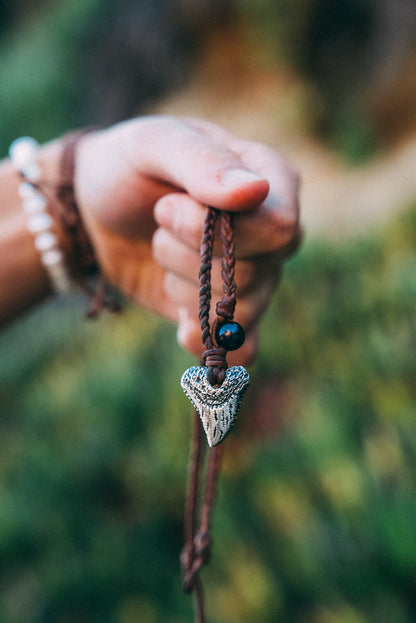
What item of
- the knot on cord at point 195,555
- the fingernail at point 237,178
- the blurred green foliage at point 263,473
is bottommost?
the blurred green foliage at point 263,473

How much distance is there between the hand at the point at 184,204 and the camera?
2.75ft

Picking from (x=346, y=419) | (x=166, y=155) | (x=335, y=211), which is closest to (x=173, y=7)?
(x=335, y=211)

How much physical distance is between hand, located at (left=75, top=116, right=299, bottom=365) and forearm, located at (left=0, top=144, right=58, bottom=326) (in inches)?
7.6

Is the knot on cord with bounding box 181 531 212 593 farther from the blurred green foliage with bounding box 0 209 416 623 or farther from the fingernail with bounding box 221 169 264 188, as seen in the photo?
the blurred green foliage with bounding box 0 209 416 623

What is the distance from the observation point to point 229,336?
76 cm

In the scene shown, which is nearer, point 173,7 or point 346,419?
point 346,419

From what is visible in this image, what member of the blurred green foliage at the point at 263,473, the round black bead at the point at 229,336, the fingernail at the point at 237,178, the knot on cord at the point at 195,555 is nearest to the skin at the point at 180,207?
the fingernail at the point at 237,178

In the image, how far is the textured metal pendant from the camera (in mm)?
777

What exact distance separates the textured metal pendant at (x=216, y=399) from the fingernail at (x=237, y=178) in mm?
268

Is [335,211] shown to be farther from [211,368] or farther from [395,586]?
[211,368]


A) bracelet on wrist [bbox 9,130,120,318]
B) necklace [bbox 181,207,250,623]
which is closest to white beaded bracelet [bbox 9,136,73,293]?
bracelet on wrist [bbox 9,130,120,318]

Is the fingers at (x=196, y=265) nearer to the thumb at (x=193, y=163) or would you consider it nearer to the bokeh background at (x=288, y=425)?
the thumb at (x=193, y=163)

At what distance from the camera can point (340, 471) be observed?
1.91 metres

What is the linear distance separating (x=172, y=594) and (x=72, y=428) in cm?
91
